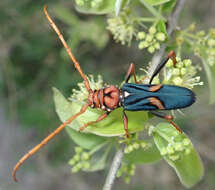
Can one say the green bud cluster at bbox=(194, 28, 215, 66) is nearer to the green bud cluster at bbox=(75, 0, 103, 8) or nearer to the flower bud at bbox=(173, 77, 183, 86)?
the flower bud at bbox=(173, 77, 183, 86)

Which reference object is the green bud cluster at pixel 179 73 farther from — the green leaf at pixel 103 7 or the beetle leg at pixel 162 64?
the green leaf at pixel 103 7

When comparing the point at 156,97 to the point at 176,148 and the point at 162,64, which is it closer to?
the point at 162,64

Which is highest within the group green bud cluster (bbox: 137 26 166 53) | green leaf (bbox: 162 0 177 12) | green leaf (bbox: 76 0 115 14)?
green leaf (bbox: 76 0 115 14)

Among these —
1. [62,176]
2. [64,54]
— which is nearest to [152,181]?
[62,176]

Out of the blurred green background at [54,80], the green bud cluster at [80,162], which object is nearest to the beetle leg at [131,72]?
the green bud cluster at [80,162]

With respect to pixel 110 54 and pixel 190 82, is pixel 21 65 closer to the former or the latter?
pixel 110 54

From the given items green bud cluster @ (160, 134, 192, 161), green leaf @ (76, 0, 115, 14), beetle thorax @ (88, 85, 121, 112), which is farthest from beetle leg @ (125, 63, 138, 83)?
green bud cluster @ (160, 134, 192, 161)

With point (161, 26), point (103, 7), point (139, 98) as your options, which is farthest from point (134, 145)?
point (103, 7)
